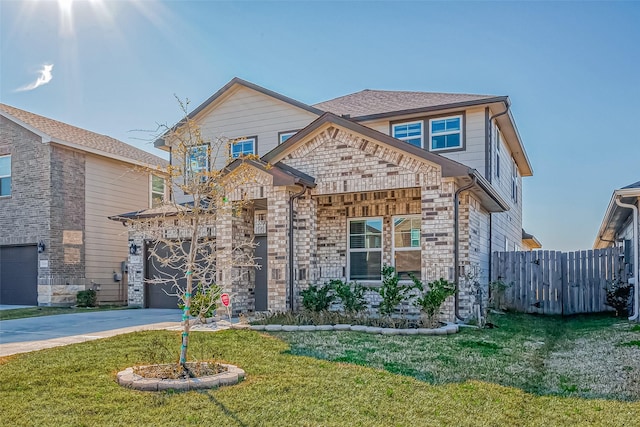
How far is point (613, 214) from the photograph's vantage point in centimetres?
1414

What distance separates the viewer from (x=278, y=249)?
1155cm

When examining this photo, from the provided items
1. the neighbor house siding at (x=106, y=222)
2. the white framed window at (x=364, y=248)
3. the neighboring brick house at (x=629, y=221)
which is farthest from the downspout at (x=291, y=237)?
the neighbor house siding at (x=106, y=222)

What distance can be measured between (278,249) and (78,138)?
10.6 metres

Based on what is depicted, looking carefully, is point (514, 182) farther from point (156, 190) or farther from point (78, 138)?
point (78, 138)

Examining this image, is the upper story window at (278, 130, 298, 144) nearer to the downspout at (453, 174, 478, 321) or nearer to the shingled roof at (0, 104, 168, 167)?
the shingled roof at (0, 104, 168, 167)

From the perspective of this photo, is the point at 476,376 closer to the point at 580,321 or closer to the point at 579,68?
the point at 580,321

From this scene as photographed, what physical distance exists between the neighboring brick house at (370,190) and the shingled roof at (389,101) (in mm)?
64

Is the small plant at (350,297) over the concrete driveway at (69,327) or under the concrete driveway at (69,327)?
over

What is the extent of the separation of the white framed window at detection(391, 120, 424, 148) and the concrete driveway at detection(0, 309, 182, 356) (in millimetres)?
7422

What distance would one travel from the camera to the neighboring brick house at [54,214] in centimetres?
1688

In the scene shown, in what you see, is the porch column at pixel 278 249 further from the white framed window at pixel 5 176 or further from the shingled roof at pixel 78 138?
the white framed window at pixel 5 176

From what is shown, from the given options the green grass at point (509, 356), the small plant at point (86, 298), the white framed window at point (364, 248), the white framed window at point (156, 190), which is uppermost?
the white framed window at point (156, 190)

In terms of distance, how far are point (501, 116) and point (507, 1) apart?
10.3 ft

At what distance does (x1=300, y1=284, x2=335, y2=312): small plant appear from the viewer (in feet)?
36.1
